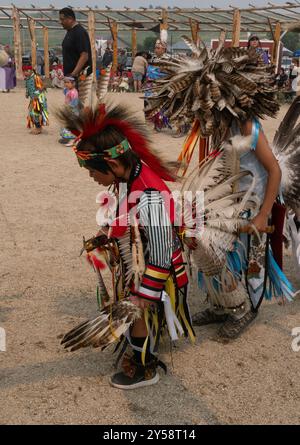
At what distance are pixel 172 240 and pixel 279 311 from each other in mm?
1302

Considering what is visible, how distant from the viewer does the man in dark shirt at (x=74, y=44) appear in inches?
275

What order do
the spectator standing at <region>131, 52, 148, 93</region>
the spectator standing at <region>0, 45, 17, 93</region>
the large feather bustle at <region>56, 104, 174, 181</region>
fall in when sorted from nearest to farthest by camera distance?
the large feather bustle at <region>56, 104, 174, 181</region> → the spectator standing at <region>131, 52, 148, 93</region> → the spectator standing at <region>0, 45, 17, 93</region>

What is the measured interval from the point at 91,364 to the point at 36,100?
301 inches

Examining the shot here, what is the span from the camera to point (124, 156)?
7.23 feet

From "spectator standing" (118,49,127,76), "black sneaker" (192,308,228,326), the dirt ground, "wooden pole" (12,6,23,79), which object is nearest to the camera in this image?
the dirt ground

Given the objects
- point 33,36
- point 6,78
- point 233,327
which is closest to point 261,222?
point 233,327

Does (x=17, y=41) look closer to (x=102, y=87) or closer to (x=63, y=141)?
(x=63, y=141)

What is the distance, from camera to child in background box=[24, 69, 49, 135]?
368 inches

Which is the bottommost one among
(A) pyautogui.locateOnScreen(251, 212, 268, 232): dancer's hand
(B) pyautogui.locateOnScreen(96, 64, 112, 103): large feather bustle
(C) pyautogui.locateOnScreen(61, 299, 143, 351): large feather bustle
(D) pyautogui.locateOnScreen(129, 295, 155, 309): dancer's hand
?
(C) pyautogui.locateOnScreen(61, 299, 143, 351): large feather bustle

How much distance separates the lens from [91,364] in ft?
8.59

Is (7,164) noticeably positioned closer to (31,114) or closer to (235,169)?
(31,114)

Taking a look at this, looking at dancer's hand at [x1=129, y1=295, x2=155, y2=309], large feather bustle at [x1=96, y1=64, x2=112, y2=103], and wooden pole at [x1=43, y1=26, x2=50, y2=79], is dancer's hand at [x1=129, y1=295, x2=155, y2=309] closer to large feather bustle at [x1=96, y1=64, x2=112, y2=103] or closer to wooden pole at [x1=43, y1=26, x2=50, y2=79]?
large feather bustle at [x1=96, y1=64, x2=112, y2=103]

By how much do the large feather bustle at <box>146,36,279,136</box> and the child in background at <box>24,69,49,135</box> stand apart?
7361 millimetres

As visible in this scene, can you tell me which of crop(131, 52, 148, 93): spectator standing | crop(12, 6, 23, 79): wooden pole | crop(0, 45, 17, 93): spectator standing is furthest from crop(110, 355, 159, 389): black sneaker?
crop(12, 6, 23, 79): wooden pole
